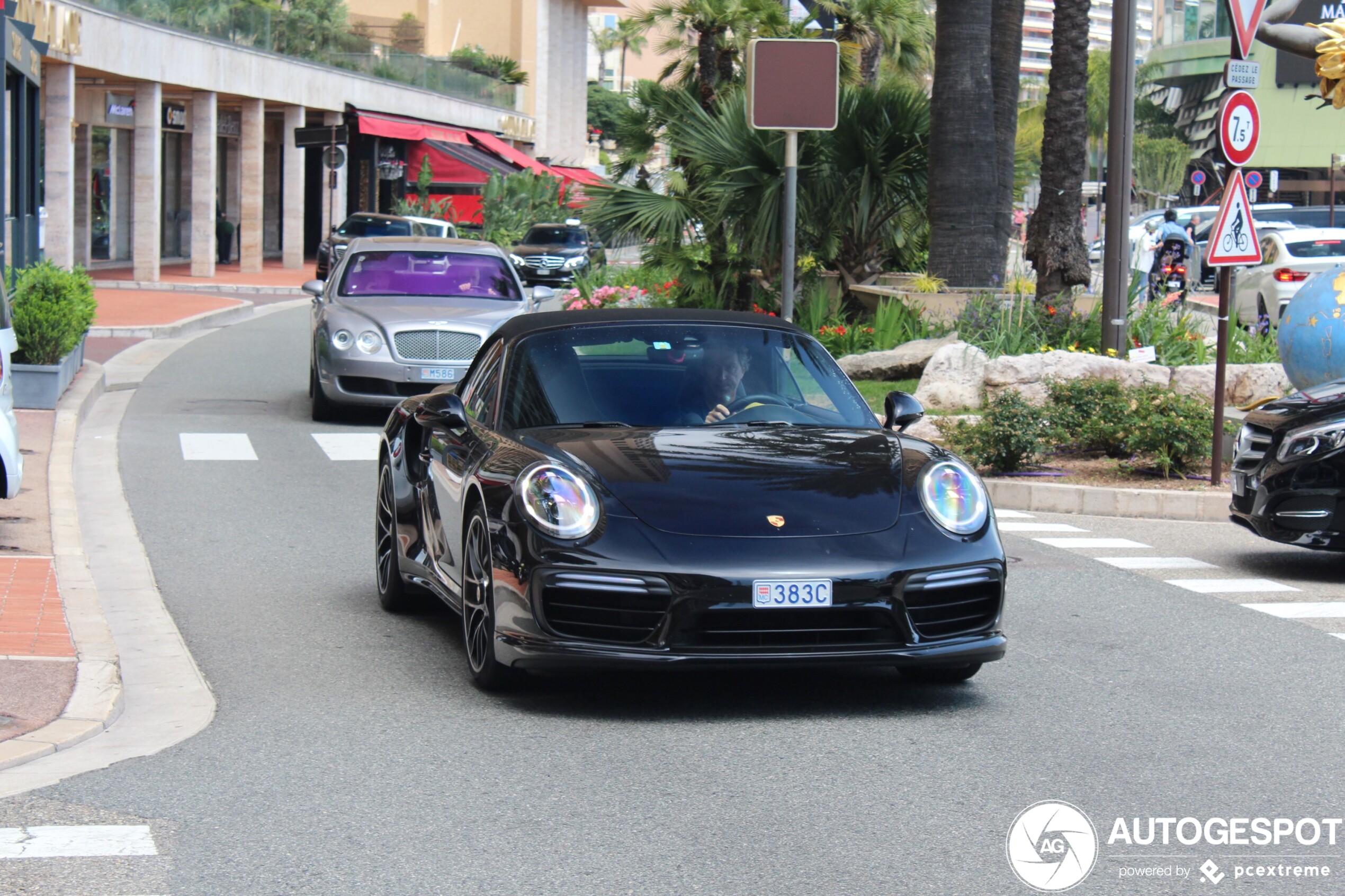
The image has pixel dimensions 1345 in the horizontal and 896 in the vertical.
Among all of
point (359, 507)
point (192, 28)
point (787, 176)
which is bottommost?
point (359, 507)

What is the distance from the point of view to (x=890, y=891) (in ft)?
14.3

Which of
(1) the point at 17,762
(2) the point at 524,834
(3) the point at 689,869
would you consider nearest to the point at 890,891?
(3) the point at 689,869

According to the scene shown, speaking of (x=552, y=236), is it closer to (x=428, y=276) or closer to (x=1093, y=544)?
(x=428, y=276)

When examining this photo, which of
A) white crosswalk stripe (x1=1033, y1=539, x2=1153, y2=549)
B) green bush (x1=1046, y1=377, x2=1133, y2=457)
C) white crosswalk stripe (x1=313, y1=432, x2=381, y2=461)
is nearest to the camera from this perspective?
white crosswalk stripe (x1=1033, y1=539, x2=1153, y2=549)

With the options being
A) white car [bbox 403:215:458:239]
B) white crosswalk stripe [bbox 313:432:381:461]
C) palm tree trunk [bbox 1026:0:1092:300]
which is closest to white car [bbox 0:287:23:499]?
white crosswalk stripe [bbox 313:432:381:461]

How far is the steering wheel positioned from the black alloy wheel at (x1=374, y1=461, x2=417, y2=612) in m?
1.84

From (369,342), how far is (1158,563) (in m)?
8.32

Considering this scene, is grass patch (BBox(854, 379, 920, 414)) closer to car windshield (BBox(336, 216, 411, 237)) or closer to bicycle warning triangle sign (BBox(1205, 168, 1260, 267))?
bicycle warning triangle sign (BBox(1205, 168, 1260, 267))

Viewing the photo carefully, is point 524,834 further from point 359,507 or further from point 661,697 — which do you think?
point 359,507

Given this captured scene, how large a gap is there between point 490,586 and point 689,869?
1949mm

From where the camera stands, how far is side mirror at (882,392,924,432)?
715 centimetres

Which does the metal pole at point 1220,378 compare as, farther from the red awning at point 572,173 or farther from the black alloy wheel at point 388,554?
the red awning at point 572,173

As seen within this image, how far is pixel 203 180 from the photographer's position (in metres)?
41.3

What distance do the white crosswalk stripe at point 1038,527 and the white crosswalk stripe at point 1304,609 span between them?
8.00 feet
